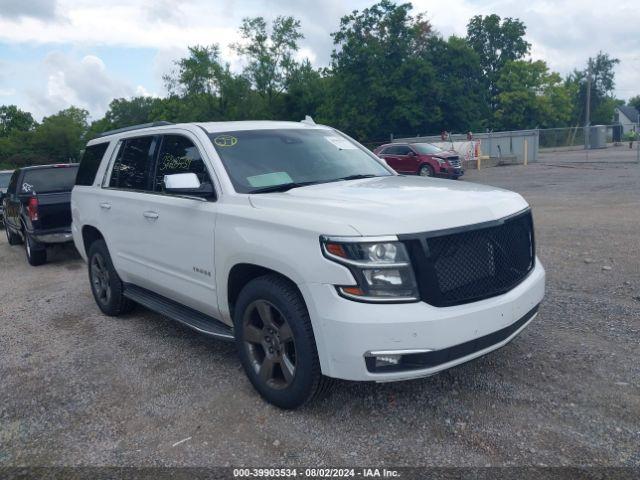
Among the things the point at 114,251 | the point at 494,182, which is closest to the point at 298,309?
the point at 114,251

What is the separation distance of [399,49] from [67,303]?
46195mm

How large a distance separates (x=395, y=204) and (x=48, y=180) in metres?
8.83

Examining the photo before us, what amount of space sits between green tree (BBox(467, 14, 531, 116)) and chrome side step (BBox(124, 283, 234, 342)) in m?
66.6

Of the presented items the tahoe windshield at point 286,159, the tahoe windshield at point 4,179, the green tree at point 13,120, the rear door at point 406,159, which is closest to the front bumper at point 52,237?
the tahoe windshield at point 286,159

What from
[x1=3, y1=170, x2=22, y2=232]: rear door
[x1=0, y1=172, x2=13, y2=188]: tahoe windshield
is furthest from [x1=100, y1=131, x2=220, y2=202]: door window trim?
[x1=0, y1=172, x2=13, y2=188]: tahoe windshield

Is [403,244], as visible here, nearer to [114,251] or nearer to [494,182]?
[114,251]

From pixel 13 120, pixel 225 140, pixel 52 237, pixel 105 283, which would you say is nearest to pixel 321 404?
pixel 225 140

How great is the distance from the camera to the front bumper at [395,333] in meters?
3.12

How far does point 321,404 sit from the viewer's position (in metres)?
3.81

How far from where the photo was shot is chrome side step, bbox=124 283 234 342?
4.21 meters

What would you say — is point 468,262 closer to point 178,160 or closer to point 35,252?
point 178,160

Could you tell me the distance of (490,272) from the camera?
11.5ft

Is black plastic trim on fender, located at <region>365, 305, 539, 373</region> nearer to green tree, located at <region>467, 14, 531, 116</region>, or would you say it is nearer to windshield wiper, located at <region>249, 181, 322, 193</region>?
windshield wiper, located at <region>249, 181, 322, 193</region>

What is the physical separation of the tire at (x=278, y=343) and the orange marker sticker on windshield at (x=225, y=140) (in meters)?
1.29
